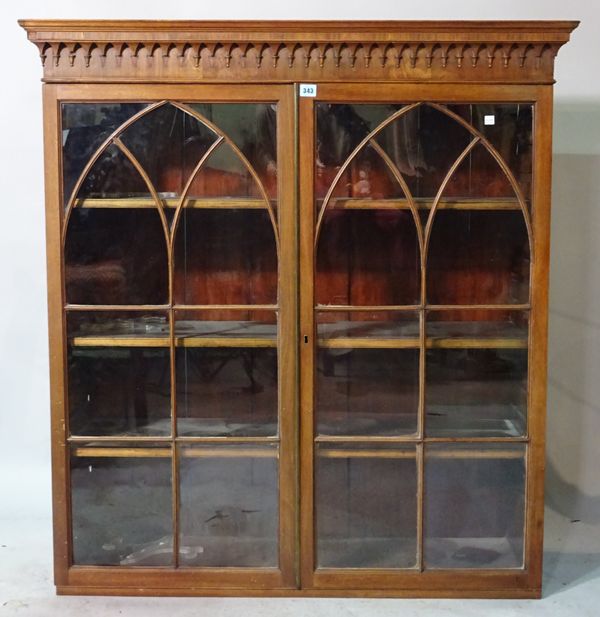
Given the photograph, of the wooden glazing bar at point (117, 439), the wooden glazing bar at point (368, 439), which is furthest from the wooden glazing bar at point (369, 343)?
the wooden glazing bar at point (117, 439)

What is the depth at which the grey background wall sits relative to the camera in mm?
2805

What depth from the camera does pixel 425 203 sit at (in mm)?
2254

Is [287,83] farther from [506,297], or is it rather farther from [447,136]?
[506,297]

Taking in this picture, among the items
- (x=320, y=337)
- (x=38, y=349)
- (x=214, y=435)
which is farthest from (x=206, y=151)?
(x=38, y=349)

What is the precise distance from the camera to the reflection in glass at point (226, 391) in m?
2.31

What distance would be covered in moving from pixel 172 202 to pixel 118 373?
462 mm

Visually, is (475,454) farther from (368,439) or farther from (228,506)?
(228,506)

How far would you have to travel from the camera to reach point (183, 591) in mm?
2342

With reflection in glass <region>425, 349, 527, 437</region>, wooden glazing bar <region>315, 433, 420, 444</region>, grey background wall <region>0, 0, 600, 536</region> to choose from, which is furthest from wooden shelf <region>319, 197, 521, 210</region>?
grey background wall <region>0, 0, 600, 536</region>

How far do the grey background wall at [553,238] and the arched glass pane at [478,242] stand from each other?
69cm

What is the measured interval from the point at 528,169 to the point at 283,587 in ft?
4.02

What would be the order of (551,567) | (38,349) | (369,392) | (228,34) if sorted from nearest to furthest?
(228,34) < (369,392) < (551,567) < (38,349)

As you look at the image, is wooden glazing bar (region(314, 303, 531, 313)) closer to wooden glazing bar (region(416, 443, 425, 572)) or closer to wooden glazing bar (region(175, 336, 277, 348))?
wooden glazing bar (region(175, 336, 277, 348))

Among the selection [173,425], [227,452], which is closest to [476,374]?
[227,452]
